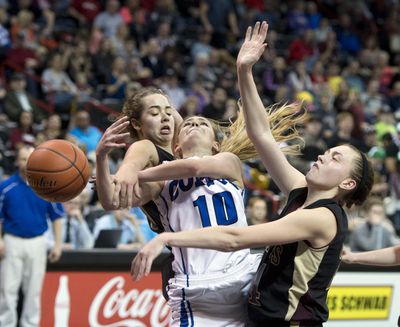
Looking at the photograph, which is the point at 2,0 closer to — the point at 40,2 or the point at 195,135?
the point at 40,2

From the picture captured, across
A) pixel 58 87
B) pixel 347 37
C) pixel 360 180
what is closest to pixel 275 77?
pixel 347 37

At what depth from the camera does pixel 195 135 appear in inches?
176

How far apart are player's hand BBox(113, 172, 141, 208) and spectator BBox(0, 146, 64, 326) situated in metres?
4.02

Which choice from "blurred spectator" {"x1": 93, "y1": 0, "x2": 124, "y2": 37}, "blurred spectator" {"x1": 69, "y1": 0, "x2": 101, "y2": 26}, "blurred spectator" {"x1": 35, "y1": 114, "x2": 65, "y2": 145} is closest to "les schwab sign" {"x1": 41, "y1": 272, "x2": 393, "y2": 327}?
"blurred spectator" {"x1": 35, "y1": 114, "x2": 65, "y2": 145}

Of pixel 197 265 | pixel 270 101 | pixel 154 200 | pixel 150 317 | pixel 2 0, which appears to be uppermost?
pixel 2 0

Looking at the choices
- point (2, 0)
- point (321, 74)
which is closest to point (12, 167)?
point (2, 0)

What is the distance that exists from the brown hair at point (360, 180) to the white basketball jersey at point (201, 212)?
23.2 inches

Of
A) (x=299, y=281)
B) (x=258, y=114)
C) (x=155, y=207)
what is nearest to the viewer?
(x=299, y=281)

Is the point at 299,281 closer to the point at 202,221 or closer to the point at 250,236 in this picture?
the point at 250,236

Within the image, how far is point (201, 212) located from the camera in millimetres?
4250

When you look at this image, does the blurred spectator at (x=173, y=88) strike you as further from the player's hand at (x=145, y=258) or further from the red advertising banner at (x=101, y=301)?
Answer: the player's hand at (x=145, y=258)

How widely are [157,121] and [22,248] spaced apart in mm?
3821

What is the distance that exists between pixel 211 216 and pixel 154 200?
36 cm

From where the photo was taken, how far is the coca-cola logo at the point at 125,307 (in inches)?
325
